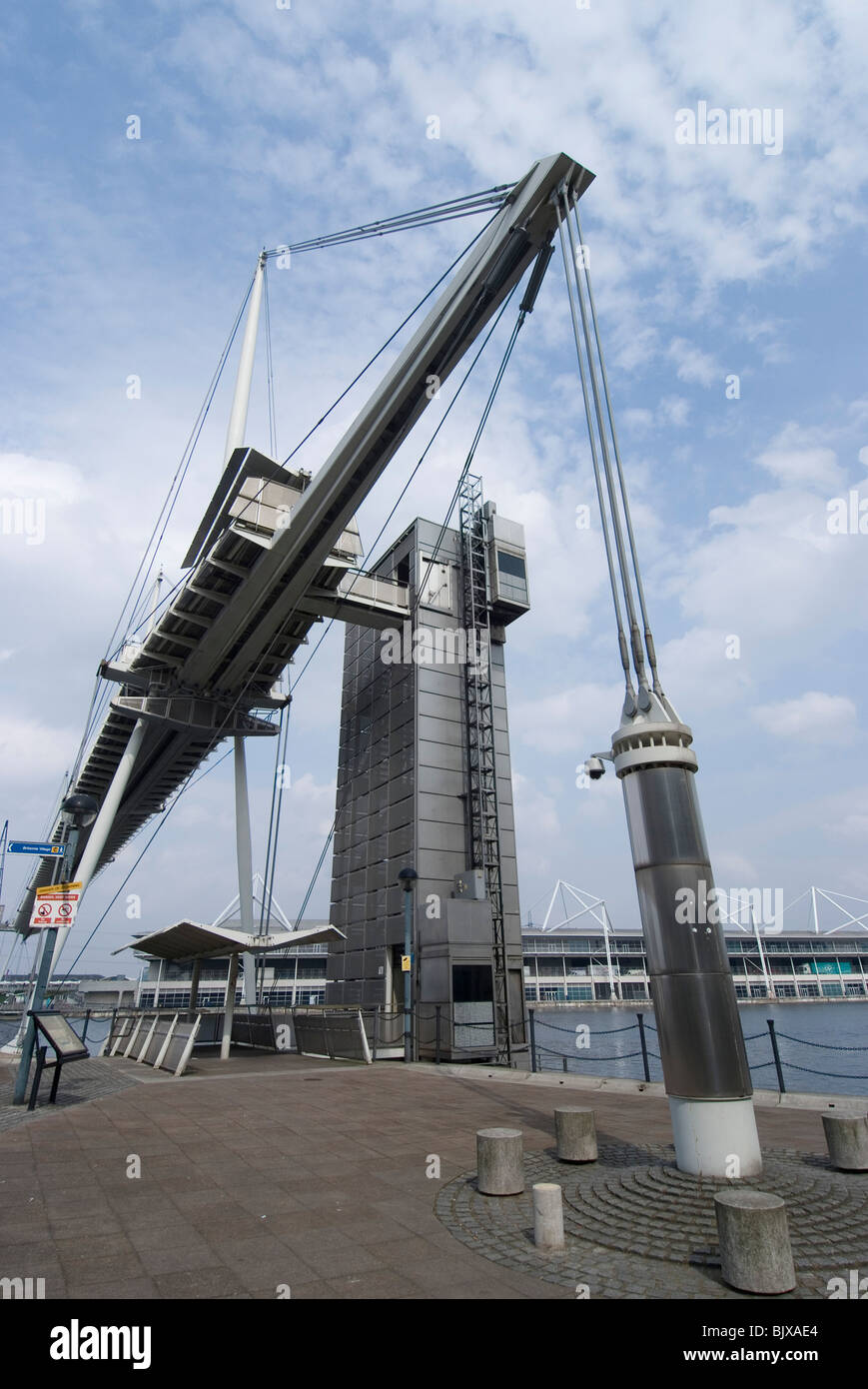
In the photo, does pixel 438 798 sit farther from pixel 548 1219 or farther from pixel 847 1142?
pixel 548 1219

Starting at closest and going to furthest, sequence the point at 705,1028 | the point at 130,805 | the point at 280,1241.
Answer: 1. the point at 280,1241
2. the point at 705,1028
3. the point at 130,805

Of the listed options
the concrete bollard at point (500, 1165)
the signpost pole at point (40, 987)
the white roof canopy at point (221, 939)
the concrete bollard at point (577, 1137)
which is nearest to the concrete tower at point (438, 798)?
the white roof canopy at point (221, 939)

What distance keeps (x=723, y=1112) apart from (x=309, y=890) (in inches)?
1174

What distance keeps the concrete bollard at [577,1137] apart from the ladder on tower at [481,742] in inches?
617

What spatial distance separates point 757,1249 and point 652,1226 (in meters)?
1.19

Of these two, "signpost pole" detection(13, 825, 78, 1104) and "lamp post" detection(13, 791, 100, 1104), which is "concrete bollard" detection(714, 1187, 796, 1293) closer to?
"lamp post" detection(13, 791, 100, 1104)

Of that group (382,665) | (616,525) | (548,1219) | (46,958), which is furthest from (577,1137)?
(382,665)

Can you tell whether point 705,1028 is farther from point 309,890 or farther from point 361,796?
point 309,890

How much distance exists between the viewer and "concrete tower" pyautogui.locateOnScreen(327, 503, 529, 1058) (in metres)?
22.4

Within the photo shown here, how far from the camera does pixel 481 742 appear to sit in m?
27.4

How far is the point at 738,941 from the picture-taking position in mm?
127438

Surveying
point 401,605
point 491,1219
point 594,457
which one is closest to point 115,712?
point 401,605

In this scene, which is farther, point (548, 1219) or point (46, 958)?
point (46, 958)

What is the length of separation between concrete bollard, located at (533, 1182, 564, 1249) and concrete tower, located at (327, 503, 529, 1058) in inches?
667
